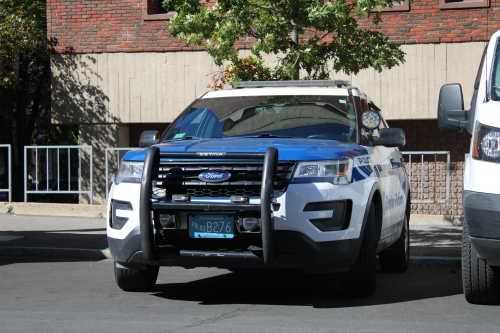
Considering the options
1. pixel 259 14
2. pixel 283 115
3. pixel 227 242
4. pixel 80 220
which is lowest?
pixel 80 220

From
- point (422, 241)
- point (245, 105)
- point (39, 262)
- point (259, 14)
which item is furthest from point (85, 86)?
point (245, 105)

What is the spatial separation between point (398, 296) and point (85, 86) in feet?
42.1

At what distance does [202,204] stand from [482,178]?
2.08 meters

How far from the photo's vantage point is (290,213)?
16.6 feet

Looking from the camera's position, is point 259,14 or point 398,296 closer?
point 398,296

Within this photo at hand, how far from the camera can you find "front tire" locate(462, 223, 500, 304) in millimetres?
5422

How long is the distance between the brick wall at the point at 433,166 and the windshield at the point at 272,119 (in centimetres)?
735

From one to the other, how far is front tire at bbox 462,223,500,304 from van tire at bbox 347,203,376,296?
0.76 metres

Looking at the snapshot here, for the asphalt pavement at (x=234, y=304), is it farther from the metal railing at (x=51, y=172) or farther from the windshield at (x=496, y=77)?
the metal railing at (x=51, y=172)

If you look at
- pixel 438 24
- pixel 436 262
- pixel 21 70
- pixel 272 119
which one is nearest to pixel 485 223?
pixel 272 119

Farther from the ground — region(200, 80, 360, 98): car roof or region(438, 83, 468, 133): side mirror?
region(200, 80, 360, 98): car roof

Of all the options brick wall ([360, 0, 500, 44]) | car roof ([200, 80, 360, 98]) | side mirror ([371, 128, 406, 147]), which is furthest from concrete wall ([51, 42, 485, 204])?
side mirror ([371, 128, 406, 147])

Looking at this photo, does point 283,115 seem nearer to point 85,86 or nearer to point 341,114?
point 341,114

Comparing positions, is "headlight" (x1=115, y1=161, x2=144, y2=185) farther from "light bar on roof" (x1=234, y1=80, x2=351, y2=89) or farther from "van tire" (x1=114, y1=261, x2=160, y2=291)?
"light bar on roof" (x1=234, y1=80, x2=351, y2=89)
